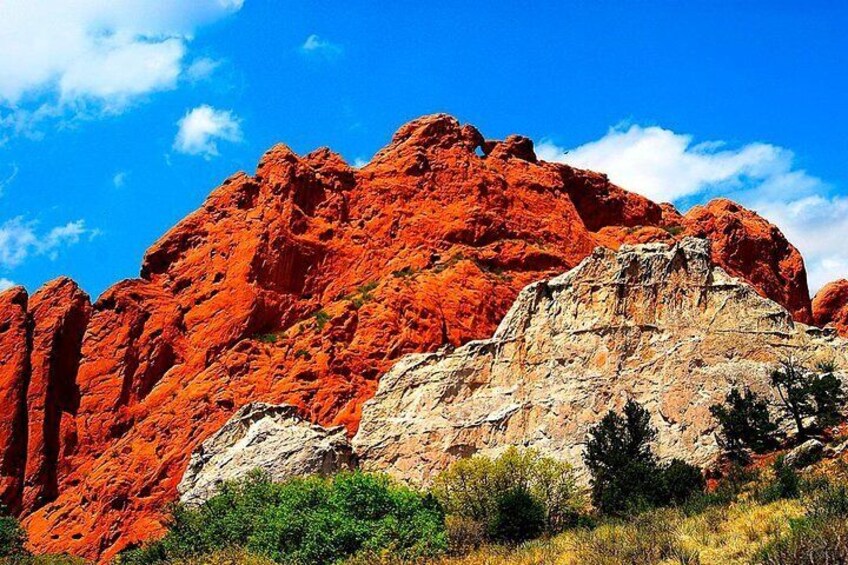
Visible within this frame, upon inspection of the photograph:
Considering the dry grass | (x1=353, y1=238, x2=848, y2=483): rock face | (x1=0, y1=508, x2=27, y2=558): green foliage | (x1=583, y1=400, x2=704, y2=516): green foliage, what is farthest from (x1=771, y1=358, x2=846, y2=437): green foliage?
(x1=0, y1=508, x2=27, y2=558): green foliage

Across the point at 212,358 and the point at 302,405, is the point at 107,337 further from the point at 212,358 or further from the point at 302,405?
the point at 302,405

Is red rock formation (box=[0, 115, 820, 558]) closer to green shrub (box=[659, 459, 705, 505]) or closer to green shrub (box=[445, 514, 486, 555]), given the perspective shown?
green shrub (box=[445, 514, 486, 555])

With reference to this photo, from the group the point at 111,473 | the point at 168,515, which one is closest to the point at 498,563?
the point at 168,515

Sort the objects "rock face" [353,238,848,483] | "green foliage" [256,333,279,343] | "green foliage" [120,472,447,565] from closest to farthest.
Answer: "green foliage" [120,472,447,565], "rock face" [353,238,848,483], "green foliage" [256,333,279,343]

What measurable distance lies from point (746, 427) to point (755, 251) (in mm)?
41789

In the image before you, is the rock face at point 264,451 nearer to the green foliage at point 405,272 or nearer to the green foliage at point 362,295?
the green foliage at point 362,295

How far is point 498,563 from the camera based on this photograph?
24.7 metres

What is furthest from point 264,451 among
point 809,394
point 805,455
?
point 809,394

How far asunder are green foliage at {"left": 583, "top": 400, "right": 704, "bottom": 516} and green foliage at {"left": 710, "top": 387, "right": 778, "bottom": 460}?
3.10m

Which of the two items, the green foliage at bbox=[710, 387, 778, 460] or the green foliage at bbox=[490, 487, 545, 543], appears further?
the green foliage at bbox=[710, 387, 778, 460]

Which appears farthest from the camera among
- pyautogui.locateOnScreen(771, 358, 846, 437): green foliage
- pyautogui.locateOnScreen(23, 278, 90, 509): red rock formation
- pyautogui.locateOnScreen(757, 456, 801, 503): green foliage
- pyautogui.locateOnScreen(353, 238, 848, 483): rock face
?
pyautogui.locateOnScreen(23, 278, 90, 509): red rock formation

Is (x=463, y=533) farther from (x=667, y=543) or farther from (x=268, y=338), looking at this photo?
(x=268, y=338)

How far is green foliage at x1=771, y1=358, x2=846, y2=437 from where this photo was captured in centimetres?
4281

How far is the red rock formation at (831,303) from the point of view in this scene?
92500mm
